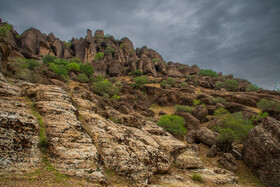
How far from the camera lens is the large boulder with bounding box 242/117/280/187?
1088 centimetres

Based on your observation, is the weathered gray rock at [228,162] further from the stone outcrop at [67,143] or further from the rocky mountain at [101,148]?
the stone outcrop at [67,143]

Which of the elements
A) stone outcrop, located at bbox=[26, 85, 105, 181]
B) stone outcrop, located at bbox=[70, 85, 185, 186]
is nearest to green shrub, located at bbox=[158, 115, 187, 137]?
stone outcrop, located at bbox=[70, 85, 185, 186]

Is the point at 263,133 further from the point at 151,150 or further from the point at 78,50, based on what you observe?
the point at 78,50

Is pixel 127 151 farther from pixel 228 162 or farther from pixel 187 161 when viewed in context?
pixel 228 162

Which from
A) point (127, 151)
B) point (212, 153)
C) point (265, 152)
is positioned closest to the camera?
point (127, 151)

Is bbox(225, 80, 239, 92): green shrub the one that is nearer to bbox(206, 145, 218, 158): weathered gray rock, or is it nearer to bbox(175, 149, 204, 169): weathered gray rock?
bbox(206, 145, 218, 158): weathered gray rock

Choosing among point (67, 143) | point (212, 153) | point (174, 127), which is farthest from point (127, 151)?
point (174, 127)

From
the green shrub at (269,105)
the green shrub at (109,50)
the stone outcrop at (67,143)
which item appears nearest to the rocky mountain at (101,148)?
the stone outcrop at (67,143)

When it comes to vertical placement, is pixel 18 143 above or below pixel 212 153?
above

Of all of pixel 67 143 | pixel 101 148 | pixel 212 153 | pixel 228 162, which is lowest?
pixel 228 162

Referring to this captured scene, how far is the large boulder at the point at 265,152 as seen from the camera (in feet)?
35.7

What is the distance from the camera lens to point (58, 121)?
7.21 m

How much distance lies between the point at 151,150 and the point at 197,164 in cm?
505

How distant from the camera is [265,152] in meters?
11.8
